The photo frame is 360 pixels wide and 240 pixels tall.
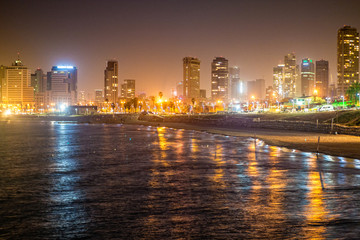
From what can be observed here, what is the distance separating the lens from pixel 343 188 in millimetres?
13633

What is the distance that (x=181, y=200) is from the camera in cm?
1202

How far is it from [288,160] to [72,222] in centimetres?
1521

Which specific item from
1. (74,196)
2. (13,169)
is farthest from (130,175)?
(13,169)

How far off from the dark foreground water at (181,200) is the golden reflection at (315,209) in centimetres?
2

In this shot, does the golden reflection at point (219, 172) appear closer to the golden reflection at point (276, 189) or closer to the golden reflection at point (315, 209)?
the golden reflection at point (276, 189)

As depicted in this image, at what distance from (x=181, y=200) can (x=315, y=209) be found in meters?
4.07

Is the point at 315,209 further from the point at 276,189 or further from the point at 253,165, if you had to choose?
the point at 253,165

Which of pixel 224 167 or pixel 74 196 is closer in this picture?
pixel 74 196

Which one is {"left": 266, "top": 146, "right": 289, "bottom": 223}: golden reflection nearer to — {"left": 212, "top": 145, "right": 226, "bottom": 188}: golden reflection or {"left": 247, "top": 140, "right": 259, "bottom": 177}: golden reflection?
{"left": 247, "top": 140, "right": 259, "bottom": 177}: golden reflection

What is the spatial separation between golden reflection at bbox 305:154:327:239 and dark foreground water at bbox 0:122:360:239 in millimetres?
24

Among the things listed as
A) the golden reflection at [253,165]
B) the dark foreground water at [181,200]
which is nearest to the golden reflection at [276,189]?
the dark foreground water at [181,200]

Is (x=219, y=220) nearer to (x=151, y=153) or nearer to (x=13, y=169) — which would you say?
(x=13, y=169)

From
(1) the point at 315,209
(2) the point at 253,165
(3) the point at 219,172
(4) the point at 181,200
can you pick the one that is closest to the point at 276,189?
(1) the point at 315,209

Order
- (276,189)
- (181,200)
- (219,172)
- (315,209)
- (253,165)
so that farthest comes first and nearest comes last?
1. (253,165)
2. (219,172)
3. (276,189)
4. (181,200)
5. (315,209)
